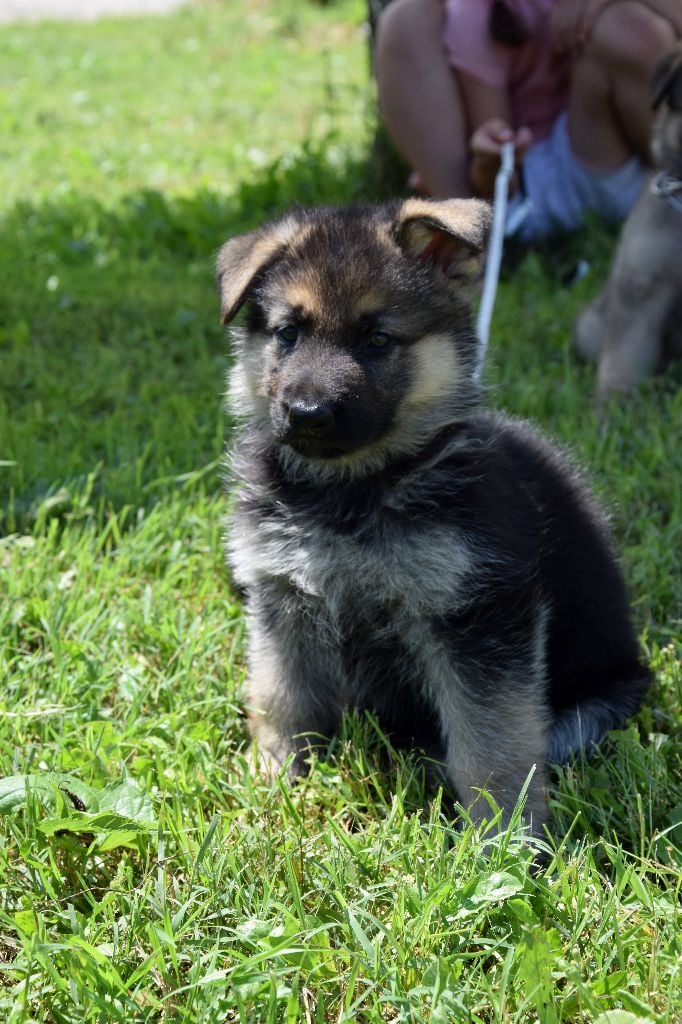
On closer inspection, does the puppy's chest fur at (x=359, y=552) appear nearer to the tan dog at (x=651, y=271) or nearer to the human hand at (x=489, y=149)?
the tan dog at (x=651, y=271)

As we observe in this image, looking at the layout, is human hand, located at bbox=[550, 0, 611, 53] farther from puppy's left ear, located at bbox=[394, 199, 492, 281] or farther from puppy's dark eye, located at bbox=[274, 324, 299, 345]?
puppy's dark eye, located at bbox=[274, 324, 299, 345]

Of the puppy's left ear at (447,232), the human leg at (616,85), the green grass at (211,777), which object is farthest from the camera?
the human leg at (616,85)

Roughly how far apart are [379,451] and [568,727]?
0.83 meters

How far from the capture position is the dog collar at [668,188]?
4207 millimetres

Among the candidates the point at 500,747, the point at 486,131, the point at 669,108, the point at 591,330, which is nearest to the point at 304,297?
the point at 500,747

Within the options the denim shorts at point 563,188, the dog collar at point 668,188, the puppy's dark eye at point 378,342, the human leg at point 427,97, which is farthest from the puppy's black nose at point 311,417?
the denim shorts at point 563,188

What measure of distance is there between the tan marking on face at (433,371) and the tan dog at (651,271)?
2056mm

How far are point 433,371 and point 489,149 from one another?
2922mm

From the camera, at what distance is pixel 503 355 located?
4.61 meters

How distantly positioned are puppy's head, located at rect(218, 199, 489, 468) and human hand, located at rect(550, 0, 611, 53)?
3346 millimetres

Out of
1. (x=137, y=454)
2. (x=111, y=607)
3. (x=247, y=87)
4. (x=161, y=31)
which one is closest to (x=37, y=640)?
(x=111, y=607)

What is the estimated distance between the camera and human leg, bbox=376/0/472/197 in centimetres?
530

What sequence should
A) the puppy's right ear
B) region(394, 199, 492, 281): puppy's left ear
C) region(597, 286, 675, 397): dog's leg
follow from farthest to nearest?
region(597, 286, 675, 397): dog's leg, the puppy's right ear, region(394, 199, 492, 281): puppy's left ear

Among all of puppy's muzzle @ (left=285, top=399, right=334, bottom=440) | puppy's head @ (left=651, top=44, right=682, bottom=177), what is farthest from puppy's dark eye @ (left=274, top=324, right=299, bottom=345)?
puppy's head @ (left=651, top=44, right=682, bottom=177)
